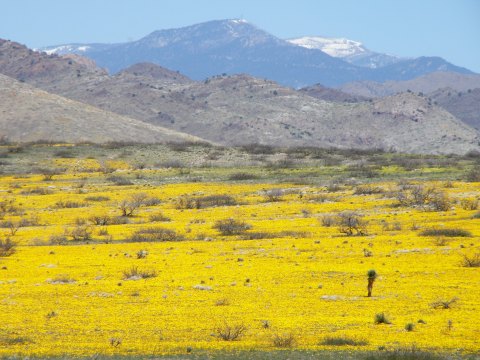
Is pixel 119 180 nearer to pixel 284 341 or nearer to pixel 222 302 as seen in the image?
pixel 222 302

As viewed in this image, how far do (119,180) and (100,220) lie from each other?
22.0 m

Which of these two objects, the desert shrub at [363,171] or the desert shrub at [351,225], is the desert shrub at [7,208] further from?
the desert shrub at [363,171]

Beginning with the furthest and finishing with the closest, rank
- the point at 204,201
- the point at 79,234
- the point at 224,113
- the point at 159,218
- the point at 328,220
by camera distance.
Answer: the point at 224,113 → the point at 204,201 → the point at 159,218 → the point at 328,220 → the point at 79,234

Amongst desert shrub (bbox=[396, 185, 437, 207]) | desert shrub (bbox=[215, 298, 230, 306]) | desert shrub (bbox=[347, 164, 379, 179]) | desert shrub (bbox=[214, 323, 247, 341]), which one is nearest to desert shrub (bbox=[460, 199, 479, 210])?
desert shrub (bbox=[396, 185, 437, 207])

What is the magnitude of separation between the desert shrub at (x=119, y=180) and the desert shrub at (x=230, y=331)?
4593 cm

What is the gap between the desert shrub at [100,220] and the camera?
4194 cm

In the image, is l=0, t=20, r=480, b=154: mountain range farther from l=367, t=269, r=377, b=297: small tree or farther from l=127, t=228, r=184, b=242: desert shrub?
l=367, t=269, r=377, b=297: small tree

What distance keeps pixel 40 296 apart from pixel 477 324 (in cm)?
1210

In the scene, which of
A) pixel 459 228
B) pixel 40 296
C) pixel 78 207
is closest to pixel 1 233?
pixel 78 207

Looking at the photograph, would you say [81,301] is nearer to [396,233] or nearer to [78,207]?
[396,233]

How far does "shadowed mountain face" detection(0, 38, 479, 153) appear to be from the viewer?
155 meters

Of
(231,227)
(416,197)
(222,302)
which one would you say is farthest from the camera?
(416,197)

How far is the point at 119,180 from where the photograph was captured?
2530 inches

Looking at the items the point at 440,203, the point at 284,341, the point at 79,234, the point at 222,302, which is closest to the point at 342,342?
the point at 284,341
